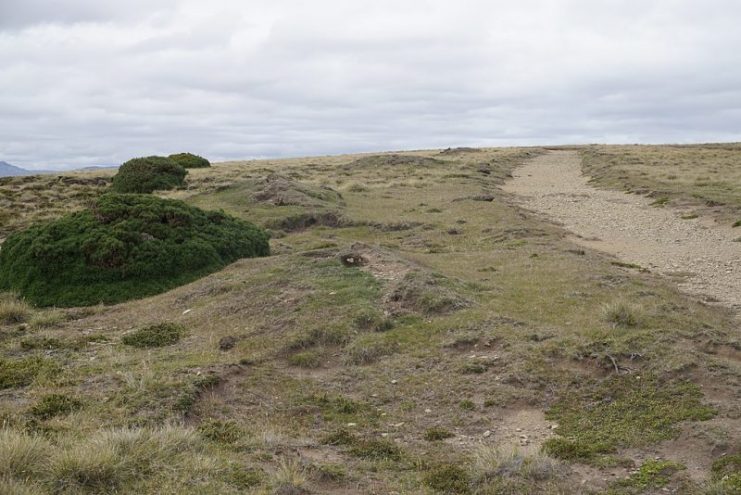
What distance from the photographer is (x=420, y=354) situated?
8742 millimetres

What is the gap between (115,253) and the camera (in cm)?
1352

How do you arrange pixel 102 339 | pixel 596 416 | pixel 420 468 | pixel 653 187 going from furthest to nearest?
1. pixel 653 187
2. pixel 102 339
3. pixel 596 416
4. pixel 420 468

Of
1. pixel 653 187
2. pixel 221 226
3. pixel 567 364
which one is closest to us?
pixel 567 364

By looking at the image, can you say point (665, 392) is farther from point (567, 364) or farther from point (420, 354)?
point (420, 354)

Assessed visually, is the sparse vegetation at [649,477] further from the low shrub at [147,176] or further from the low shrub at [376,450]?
the low shrub at [147,176]

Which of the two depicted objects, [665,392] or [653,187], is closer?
[665,392]

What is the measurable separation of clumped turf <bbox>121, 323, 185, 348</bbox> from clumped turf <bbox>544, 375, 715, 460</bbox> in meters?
5.54

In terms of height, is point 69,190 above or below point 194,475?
above

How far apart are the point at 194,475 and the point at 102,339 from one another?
5.48 m

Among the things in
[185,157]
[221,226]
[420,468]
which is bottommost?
[420,468]

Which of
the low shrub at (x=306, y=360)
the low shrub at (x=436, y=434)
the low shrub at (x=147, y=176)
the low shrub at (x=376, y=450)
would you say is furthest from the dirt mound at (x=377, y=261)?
the low shrub at (x=147, y=176)

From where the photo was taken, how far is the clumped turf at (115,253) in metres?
13.0

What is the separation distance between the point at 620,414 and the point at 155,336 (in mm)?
6489

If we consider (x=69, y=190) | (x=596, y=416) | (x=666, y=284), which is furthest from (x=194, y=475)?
(x=69, y=190)
